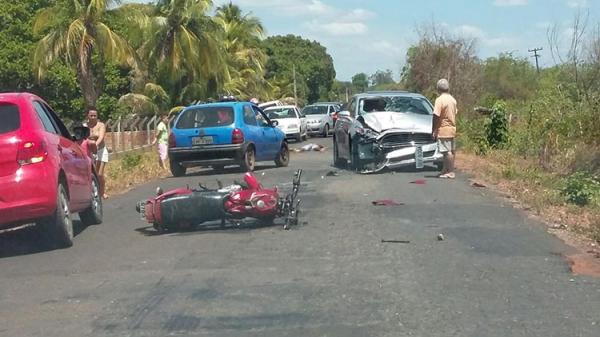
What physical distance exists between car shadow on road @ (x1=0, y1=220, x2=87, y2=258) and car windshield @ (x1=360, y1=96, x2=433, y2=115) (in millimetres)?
8397

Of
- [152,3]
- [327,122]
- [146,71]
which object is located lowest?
[327,122]

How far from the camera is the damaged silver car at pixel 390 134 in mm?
18234

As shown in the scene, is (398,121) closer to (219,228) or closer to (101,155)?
(101,155)

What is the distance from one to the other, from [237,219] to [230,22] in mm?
47322

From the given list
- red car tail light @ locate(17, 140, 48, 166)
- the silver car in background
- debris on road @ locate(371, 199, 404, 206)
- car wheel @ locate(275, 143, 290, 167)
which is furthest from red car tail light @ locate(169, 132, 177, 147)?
the silver car in background

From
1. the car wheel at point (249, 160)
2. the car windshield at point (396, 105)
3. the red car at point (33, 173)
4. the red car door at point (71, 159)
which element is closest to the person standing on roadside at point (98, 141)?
the red car door at point (71, 159)

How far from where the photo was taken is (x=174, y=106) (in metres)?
44.9

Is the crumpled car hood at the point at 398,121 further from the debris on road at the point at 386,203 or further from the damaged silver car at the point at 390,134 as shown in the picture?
the debris on road at the point at 386,203

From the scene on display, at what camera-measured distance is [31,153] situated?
1009 cm

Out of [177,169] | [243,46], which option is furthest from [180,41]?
[177,169]

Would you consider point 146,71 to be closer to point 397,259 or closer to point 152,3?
point 152,3

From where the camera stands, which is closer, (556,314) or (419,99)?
(556,314)

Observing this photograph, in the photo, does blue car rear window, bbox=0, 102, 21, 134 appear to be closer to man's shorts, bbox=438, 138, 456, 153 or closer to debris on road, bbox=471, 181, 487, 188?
debris on road, bbox=471, 181, 487, 188

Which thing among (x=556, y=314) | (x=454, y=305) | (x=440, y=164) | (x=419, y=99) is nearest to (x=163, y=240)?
(x=454, y=305)
